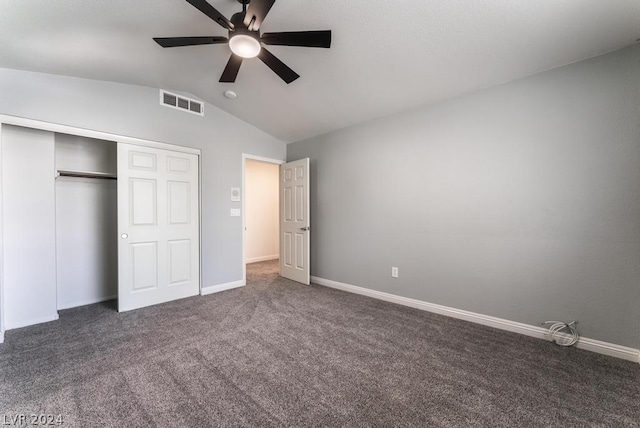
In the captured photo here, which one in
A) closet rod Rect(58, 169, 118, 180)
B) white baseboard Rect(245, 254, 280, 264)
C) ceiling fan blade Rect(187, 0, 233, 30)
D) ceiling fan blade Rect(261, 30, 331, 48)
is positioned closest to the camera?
ceiling fan blade Rect(187, 0, 233, 30)

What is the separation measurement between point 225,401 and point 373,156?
10.4 ft

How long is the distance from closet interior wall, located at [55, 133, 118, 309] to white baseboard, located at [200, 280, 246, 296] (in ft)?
3.96

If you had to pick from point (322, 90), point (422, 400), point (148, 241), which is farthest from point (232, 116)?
point (422, 400)

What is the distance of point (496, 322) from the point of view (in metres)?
2.72

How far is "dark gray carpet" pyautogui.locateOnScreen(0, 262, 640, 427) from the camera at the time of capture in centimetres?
158

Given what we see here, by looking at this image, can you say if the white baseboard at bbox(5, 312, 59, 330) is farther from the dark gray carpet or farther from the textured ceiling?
the textured ceiling

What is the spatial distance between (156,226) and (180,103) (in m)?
1.73

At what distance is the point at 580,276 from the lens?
233cm

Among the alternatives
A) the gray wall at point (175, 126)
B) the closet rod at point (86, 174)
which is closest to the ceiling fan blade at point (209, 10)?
the gray wall at point (175, 126)

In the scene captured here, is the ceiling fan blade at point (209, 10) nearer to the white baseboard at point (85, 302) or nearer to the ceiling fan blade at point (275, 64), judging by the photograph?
the ceiling fan blade at point (275, 64)

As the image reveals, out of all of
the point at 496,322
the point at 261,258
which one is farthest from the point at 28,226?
the point at 496,322

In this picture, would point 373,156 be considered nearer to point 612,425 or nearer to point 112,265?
point 612,425

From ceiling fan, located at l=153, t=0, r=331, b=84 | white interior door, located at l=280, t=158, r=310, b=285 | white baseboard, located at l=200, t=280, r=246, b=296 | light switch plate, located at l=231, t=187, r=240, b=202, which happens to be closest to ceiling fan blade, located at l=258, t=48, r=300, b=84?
ceiling fan, located at l=153, t=0, r=331, b=84

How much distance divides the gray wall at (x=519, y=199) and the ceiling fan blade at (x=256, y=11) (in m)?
2.22
